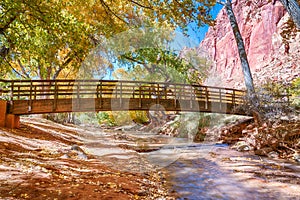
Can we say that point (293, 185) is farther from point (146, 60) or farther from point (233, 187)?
point (146, 60)

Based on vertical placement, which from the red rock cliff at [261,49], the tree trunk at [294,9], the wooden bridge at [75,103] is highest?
the red rock cliff at [261,49]

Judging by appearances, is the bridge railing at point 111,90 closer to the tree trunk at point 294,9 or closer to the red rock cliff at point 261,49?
the tree trunk at point 294,9

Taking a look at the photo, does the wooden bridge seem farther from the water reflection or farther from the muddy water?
the water reflection

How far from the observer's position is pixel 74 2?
6355mm

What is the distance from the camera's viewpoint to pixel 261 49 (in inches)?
1690

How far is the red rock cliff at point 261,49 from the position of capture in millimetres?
29547

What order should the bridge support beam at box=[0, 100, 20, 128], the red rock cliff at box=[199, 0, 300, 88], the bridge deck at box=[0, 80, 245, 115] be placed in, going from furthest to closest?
the red rock cliff at box=[199, 0, 300, 88], the bridge deck at box=[0, 80, 245, 115], the bridge support beam at box=[0, 100, 20, 128]

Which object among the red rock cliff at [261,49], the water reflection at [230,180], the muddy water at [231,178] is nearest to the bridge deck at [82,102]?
the muddy water at [231,178]

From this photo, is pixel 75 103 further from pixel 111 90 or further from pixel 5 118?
pixel 5 118

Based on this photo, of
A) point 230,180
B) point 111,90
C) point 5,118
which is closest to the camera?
point 230,180

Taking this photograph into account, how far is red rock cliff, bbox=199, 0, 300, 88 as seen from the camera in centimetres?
2955

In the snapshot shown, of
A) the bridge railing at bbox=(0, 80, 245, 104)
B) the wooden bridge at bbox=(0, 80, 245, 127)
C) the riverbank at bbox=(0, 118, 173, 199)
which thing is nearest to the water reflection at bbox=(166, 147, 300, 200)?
the riverbank at bbox=(0, 118, 173, 199)

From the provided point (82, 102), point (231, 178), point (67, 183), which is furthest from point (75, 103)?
point (231, 178)

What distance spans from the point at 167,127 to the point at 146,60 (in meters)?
6.95
